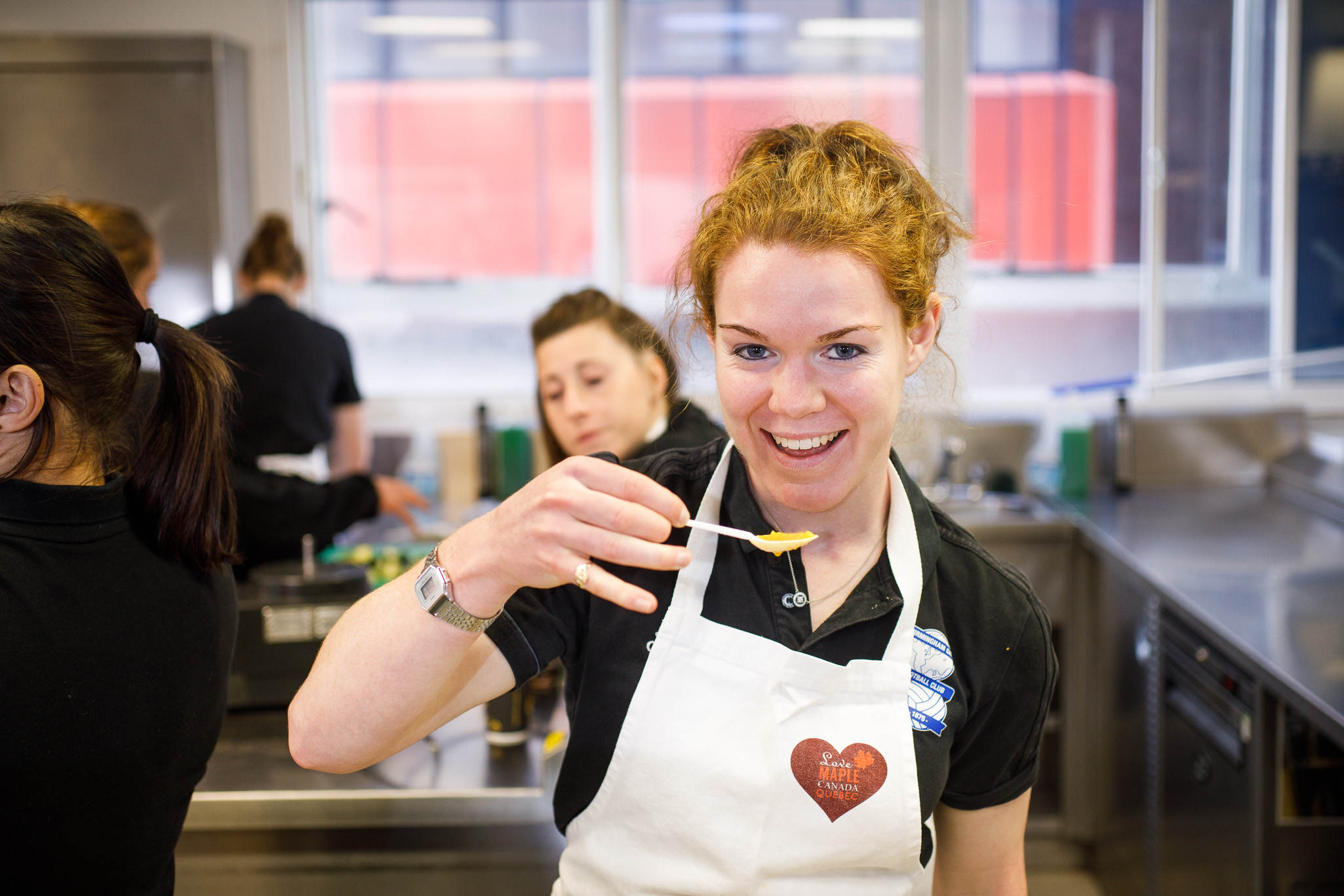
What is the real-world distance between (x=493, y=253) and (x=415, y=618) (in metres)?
3.06

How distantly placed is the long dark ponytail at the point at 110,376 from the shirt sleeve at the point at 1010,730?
2.78 ft

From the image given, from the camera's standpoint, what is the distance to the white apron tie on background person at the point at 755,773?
42.6 inches

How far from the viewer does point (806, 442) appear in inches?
41.8

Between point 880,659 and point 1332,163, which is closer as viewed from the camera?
point 880,659

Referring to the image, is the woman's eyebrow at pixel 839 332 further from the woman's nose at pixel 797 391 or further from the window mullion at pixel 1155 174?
the window mullion at pixel 1155 174

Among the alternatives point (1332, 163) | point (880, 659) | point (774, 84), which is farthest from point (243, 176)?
point (1332, 163)

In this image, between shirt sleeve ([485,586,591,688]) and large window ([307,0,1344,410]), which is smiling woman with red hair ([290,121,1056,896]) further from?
large window ([307,0,1344,410])

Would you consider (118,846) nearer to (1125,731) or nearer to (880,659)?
Answer: (880,659)

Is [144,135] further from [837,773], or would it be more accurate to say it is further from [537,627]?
[837,773]

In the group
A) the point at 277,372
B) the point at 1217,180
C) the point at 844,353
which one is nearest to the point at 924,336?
the point at 844,353

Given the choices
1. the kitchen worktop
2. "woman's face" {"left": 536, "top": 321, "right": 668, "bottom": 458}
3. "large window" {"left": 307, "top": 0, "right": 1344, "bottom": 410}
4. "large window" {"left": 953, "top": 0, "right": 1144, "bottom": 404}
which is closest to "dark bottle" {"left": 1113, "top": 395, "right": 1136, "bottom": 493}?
the kitchen worktop

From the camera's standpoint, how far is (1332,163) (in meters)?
3.51

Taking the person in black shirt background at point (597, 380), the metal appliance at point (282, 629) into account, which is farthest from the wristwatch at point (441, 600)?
the person in black shirt background at point (597, 380)

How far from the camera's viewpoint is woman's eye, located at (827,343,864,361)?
104cm
